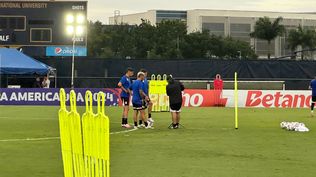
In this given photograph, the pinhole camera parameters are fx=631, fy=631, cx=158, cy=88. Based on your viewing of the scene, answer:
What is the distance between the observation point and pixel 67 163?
7324 millimetres

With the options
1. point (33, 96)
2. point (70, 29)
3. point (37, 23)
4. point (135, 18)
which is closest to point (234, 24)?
point (135, 18)

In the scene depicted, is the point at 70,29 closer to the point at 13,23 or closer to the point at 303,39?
the point at 13,23

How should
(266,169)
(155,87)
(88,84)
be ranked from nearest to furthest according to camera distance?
(266,169) < (155,87) < (88,84)

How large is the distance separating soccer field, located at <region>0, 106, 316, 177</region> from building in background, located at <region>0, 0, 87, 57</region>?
17.8 m

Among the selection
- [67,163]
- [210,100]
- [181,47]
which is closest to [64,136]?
[67,163]

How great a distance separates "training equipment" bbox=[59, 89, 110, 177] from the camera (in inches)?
246

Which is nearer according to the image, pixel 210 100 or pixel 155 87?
pixel 155 87

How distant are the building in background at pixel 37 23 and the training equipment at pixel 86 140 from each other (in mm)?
31931

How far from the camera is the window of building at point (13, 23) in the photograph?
38844mm

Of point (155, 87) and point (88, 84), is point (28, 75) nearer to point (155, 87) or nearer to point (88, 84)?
point (88, 84)

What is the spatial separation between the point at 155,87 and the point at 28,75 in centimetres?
1358

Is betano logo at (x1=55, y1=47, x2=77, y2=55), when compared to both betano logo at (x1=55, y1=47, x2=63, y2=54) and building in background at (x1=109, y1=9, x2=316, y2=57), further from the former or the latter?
building in background at (x1=109, y1=9, x2=316, y2=57)

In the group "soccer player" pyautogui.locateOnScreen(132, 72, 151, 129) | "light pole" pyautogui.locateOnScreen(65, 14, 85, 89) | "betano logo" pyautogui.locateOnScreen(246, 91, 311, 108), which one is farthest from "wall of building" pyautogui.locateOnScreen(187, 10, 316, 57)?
"soccer player" pyautogui.locateOnScreen(132, 72, 151, 129)

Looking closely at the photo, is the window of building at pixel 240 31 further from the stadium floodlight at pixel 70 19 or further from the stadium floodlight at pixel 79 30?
the stadium floodlight at pixel 70 19
